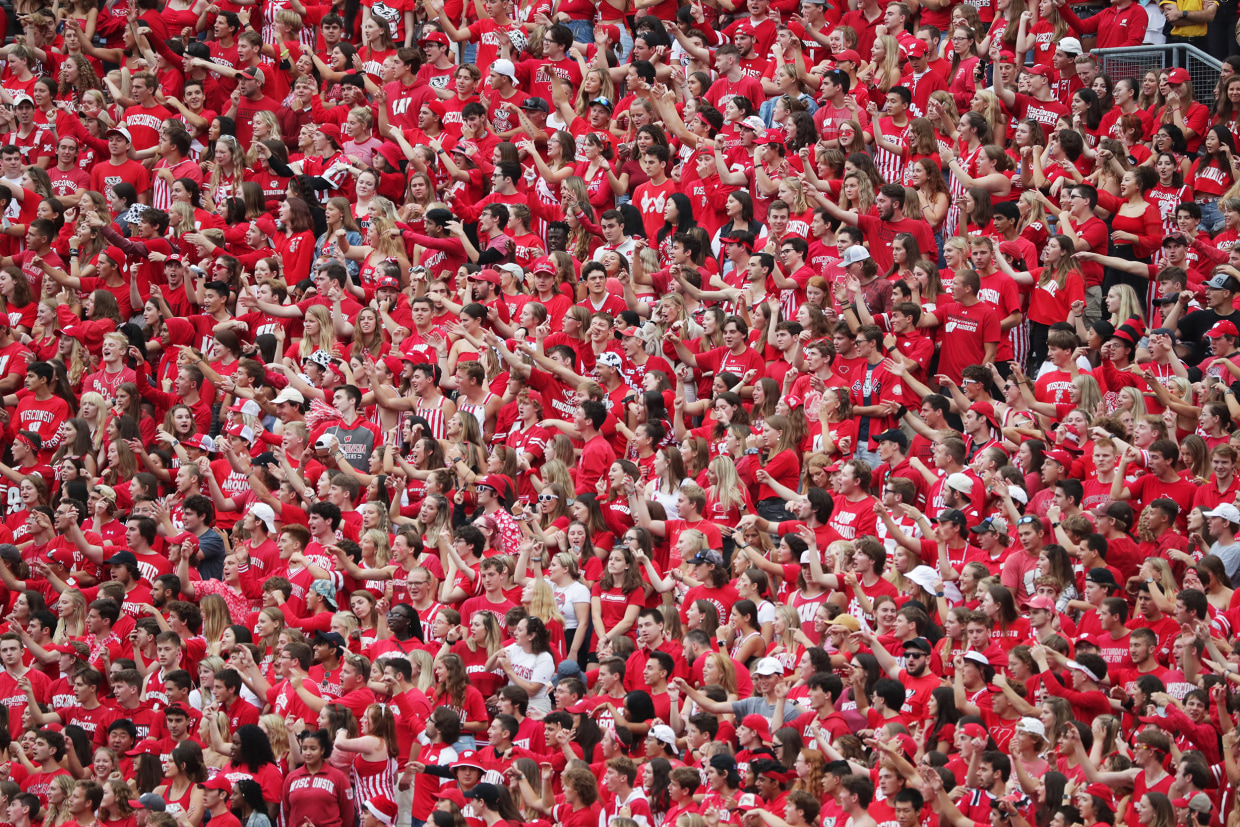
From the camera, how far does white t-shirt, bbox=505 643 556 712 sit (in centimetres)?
1338

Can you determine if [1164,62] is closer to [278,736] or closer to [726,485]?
[726,485]

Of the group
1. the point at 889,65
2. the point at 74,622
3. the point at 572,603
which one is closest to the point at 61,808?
the point at 74,622

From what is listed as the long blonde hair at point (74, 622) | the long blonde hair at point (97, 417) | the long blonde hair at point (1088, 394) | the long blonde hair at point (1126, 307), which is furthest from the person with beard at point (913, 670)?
the long blonde hair at point (97, 417)

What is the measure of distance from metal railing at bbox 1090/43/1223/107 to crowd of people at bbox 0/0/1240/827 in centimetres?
32

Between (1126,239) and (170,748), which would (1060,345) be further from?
(170,748)

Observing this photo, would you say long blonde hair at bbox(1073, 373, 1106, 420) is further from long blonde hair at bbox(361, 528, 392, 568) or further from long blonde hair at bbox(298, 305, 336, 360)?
long blonde hair at bbox(298, 305, 336, 360)

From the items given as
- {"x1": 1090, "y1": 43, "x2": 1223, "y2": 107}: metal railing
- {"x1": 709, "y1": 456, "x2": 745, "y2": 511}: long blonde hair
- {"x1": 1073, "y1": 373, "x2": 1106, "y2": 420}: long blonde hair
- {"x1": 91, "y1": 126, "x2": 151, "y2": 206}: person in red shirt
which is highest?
{"x1": 1090, "y1": 43, "x2": 1223, "y2": 107}: metal railing

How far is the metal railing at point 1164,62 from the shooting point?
1788 cm

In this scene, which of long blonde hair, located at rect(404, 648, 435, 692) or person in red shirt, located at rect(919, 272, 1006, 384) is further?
person in red shirt, located at rect(919, 272, 1006, 384)

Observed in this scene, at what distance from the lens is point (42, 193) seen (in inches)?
730

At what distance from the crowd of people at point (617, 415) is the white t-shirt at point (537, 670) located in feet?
0.10

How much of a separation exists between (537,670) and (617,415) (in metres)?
2.81

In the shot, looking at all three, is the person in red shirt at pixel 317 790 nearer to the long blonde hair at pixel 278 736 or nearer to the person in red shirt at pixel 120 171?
the long blonde hair at pixel 278 736

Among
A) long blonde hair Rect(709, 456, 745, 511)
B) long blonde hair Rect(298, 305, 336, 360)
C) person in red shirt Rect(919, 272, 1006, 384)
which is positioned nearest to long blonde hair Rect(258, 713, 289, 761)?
long blonde hair Rect(709, 456, 745, 511)
